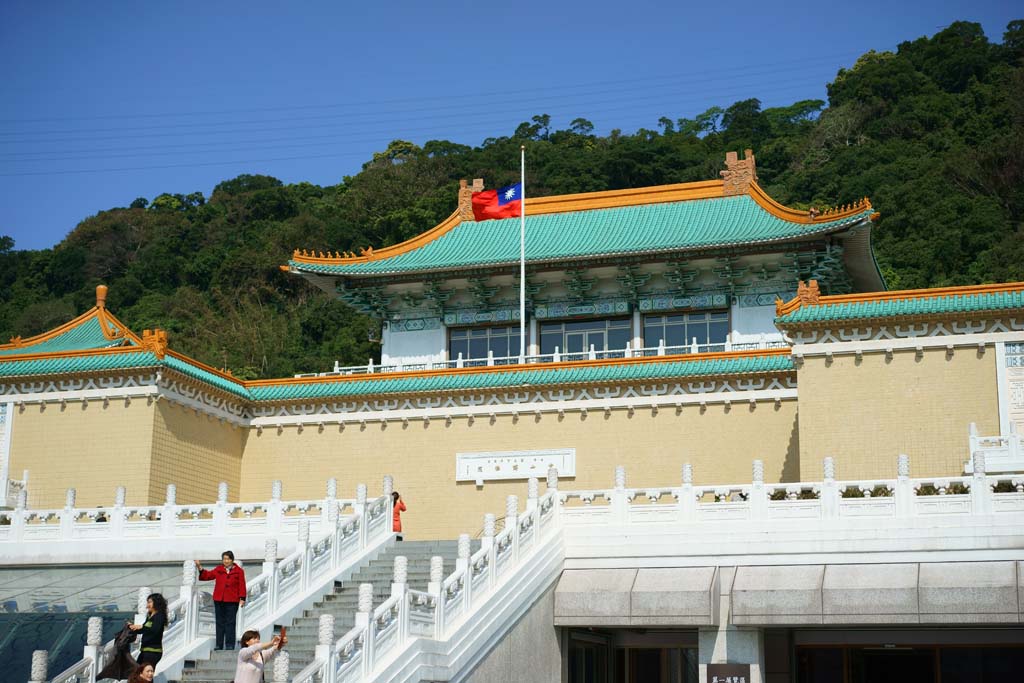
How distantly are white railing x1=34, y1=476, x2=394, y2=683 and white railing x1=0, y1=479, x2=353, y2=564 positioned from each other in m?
1.44

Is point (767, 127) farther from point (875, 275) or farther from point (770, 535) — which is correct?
point (770, 535)

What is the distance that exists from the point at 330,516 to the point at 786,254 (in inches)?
507

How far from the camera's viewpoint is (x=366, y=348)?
52219 millimetres

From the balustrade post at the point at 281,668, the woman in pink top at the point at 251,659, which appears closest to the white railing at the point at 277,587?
the woman in pink top at the point at 251,659

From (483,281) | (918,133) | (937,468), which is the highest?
(918,133)

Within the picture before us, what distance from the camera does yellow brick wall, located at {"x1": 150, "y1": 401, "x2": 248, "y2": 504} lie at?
79.2ft

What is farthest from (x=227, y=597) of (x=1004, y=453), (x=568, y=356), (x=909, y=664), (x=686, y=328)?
(x=686, y=328)

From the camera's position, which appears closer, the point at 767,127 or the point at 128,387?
the point at 128,387

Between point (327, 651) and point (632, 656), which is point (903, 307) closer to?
point (632, 656)

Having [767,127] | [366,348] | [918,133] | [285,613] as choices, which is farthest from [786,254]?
[767,127]

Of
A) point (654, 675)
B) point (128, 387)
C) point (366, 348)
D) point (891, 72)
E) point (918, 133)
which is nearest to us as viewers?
point (654, 675)

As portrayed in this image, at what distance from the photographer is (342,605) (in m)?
16.2

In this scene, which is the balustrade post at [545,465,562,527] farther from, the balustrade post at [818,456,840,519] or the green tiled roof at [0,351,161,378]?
the green tiled roof at [0,351,161,378]

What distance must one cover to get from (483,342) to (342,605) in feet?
44.8
